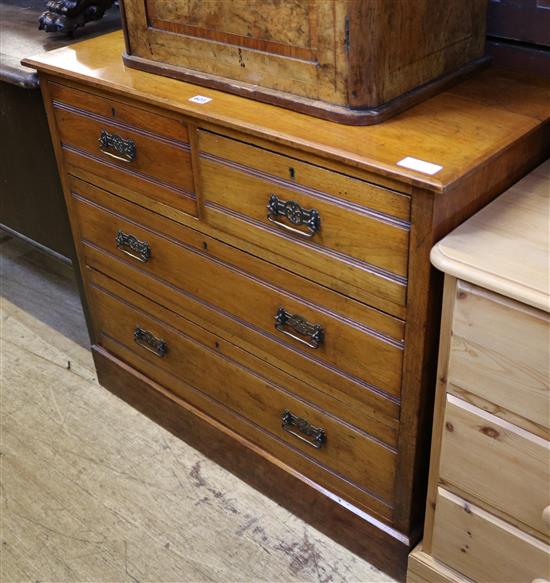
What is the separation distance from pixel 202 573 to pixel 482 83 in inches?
50.2

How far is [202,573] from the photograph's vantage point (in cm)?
187

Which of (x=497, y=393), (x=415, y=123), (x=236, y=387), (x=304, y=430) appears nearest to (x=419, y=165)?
(x=415, y=123)

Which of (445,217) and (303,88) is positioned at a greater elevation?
(303,88)

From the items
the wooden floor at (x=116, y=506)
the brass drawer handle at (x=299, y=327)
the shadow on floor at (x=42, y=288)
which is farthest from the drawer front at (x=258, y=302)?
the shadow on floor at (x=42, y=288)

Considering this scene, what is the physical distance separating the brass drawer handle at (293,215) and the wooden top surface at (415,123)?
0.13 m

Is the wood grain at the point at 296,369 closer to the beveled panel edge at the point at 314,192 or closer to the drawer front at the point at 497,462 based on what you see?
the drawer front at the point at 497,462

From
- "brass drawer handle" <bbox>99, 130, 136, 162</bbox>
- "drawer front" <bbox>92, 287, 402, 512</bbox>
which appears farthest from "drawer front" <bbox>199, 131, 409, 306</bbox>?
"drawer front" <bbox>92, 287, 402, 512</bbox>

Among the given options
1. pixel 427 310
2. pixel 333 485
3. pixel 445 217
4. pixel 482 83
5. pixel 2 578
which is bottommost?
pixel 2 578

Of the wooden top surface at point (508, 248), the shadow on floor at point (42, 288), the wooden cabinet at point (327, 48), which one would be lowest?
the shadow on floor at point (42, 288)

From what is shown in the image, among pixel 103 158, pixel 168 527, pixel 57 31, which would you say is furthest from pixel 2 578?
pixel 57 31

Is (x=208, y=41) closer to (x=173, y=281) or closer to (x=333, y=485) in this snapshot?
(x=173, y=281)

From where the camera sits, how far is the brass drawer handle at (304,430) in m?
1.76

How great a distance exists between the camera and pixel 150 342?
84.4 inches

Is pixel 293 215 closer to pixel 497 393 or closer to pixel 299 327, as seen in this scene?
pixel 299 327
